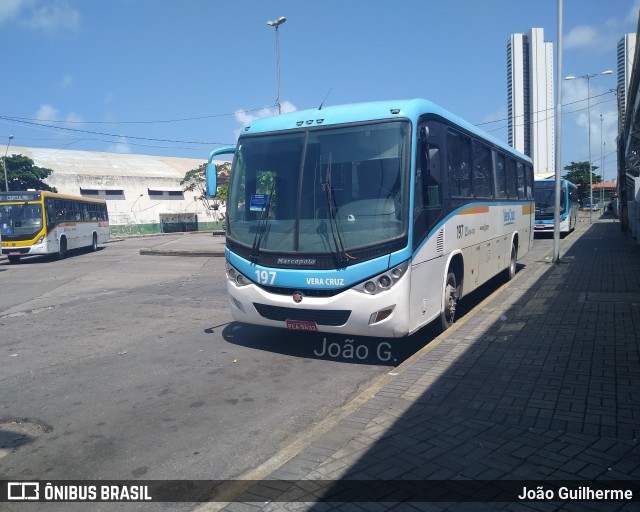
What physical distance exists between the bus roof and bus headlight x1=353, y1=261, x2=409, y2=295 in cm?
187

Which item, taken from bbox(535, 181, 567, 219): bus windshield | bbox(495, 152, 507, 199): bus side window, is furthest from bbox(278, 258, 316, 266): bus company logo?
bbox(535, 181, 567, 219): bus windshield

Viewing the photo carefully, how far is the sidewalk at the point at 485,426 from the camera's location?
3531mm

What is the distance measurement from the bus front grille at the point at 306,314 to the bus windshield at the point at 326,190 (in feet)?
2.39

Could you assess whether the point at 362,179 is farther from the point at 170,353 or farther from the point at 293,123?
the point at 170,353

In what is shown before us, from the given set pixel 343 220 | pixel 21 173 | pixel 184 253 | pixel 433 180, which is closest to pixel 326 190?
pixel 343 220

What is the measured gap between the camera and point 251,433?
188 inches

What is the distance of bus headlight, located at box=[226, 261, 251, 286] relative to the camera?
713 centimetres

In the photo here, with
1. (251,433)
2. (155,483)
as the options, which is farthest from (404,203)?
(155,483)

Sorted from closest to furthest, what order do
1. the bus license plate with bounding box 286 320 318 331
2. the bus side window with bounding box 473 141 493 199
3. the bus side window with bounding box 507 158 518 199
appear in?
the bus license plate with bounding box 286 320 318 331
the bus side window with bounding box 473 141 493 199
the bus side window with bounding box 507 158 518 199

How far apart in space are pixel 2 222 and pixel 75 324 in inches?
679

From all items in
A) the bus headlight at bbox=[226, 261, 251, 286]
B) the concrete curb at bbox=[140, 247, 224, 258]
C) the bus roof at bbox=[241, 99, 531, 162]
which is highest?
the bus roof at bbox=[241, 99, 531, 162]

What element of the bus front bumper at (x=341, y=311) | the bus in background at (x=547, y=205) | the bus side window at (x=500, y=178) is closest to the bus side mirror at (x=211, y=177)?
the bus front bumper at (x=341, y=311)

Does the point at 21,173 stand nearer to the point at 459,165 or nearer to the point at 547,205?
the point at 547,205

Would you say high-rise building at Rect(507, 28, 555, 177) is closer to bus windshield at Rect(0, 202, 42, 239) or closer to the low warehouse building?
bus windshield at Rect(0, 202, 42, 239)
